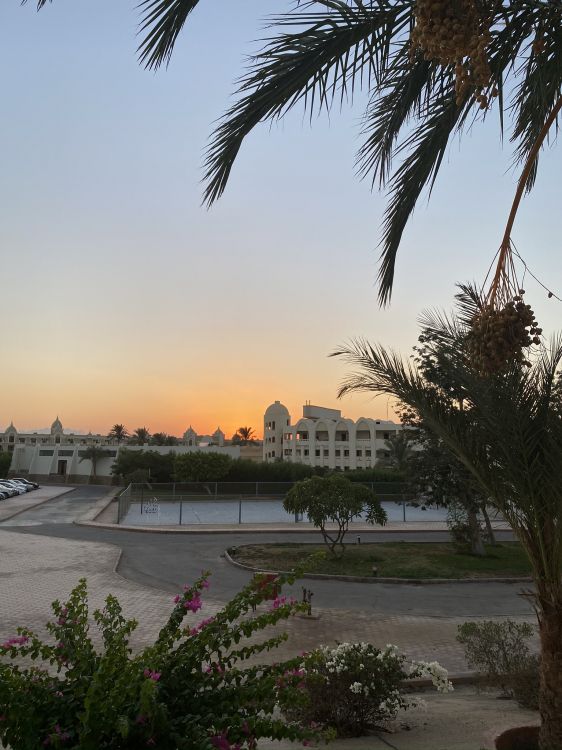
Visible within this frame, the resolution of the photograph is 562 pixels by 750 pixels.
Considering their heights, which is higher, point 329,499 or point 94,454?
point 94,454

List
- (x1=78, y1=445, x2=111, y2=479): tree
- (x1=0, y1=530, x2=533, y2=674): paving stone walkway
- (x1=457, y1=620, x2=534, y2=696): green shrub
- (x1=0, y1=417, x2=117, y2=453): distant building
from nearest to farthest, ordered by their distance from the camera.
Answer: (x1=457, y1=620, x2=534, y2=696): green shrub < (x1=0, y1=530, x2=533, y2=674): paving stone walkway < (x1=78, y1=445, x2=111, y2=479): tree < (x1=0, y1=417, x2=117, y2=453): distant building

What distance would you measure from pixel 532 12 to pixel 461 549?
63.4 feet

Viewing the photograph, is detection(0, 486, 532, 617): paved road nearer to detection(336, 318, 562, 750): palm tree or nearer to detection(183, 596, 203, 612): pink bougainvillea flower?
detection(336, 318, 562, 750): palm tree

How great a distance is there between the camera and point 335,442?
259 ft

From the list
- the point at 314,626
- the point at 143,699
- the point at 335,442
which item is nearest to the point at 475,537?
the point at 314,626

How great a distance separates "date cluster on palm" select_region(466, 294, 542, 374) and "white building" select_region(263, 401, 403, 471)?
7207cm

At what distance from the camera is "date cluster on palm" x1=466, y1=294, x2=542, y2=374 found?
3301mm

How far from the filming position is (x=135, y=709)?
9.72ft

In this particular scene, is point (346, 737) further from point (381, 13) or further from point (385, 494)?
point (385, 494)

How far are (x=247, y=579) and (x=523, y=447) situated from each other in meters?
12.4

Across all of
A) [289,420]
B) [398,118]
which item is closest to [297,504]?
[398,118]

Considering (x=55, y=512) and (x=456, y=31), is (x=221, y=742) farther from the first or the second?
(x=55, y=512)

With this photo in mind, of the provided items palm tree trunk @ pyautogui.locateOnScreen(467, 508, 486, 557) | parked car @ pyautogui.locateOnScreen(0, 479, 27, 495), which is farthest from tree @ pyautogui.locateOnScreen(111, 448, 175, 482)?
palm tree trunk @ pyautogui.locateOnScreen(467, 508, 486, 557)

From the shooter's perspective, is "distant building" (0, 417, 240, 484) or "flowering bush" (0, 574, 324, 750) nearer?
"flowering bush" (0, 574, 324, 750)
